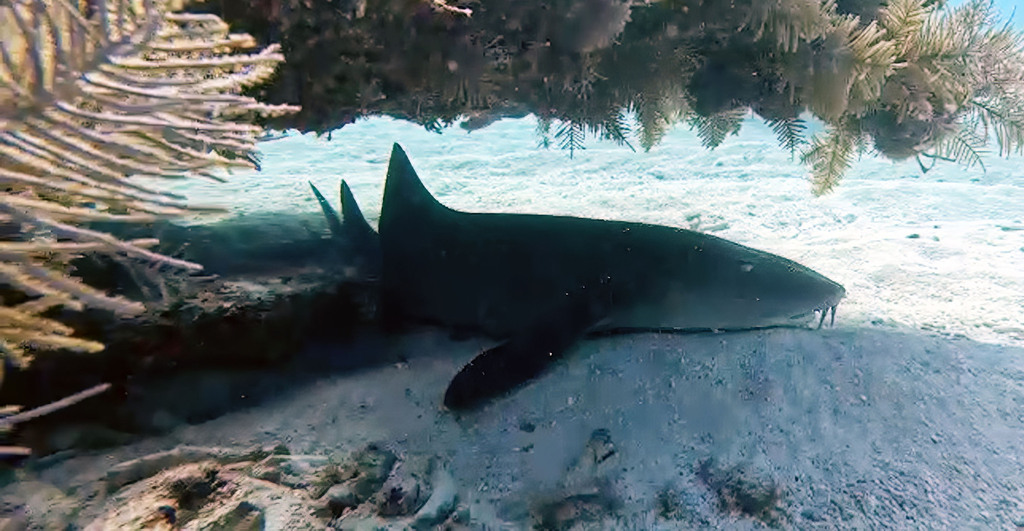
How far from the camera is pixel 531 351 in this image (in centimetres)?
290

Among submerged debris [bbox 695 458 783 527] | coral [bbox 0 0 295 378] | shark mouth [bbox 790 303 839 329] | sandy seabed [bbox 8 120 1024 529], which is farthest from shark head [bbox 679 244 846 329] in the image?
coral [bbox 0 0 295 378]

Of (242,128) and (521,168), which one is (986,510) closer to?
(242,128)

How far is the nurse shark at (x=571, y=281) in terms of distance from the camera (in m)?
3.29


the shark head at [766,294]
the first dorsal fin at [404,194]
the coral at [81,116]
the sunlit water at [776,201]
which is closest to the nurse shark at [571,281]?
the shark head at [766,294]

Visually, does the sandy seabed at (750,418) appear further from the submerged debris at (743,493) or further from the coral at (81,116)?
the coral at (81,116)

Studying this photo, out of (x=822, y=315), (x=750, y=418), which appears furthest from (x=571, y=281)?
(x=822, y=315)

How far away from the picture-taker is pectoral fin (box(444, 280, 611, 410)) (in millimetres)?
2652

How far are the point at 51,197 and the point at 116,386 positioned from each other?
4.35 feet

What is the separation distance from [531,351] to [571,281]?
2.61 feet

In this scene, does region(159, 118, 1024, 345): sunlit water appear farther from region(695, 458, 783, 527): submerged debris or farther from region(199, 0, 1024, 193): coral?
region(695, 458, 783, 527): submerged debris

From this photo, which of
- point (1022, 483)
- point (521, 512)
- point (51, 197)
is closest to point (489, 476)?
point (521, 512)

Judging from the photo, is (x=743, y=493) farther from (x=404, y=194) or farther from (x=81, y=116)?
(x=404, y=194)

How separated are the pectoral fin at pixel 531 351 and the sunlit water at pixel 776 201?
61.8 inches

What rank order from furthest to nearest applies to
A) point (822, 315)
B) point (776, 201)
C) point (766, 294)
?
1. point (776, 201)
2. point (766, 294)
3. point (822, 315)
